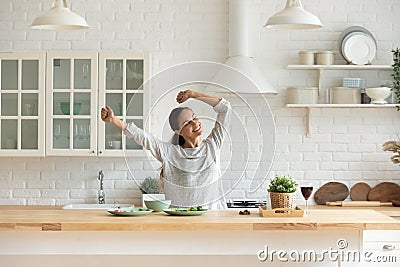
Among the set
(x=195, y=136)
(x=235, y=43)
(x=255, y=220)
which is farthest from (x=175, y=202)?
(x=235, y=43)

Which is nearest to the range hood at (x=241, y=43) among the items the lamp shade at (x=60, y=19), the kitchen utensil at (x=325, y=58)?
the kitchen utensil at (x=325, y=58)

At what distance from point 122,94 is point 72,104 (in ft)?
1.37

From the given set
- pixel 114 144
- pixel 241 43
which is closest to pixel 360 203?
pixel 241 43

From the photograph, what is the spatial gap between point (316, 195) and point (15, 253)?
3.21 m

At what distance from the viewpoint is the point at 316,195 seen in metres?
Answer: 6.25

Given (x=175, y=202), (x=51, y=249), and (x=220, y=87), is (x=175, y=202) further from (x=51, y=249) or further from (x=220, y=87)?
(x=220, y=87)

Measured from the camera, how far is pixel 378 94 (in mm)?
5984

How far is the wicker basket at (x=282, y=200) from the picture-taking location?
3.87 metres

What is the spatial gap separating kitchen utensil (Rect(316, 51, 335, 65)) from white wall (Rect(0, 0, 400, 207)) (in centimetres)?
16

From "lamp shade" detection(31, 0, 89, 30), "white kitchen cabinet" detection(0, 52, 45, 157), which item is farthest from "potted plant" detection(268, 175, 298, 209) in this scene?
"white kitchen cabinet" detection(0, 52, 45, 157)

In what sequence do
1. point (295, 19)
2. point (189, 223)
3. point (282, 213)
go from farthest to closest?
point (295, 19)
point (282, 213)
point (189, 223)

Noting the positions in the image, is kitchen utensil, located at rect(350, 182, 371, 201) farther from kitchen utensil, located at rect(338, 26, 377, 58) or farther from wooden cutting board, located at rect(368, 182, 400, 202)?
kitchen utensil, located at rect(338, 26, 377, 58)

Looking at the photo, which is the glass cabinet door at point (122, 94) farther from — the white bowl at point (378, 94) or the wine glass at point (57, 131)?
the white bowl at point (378, 94)

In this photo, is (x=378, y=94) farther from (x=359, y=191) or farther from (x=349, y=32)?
(x=359, y=191)
